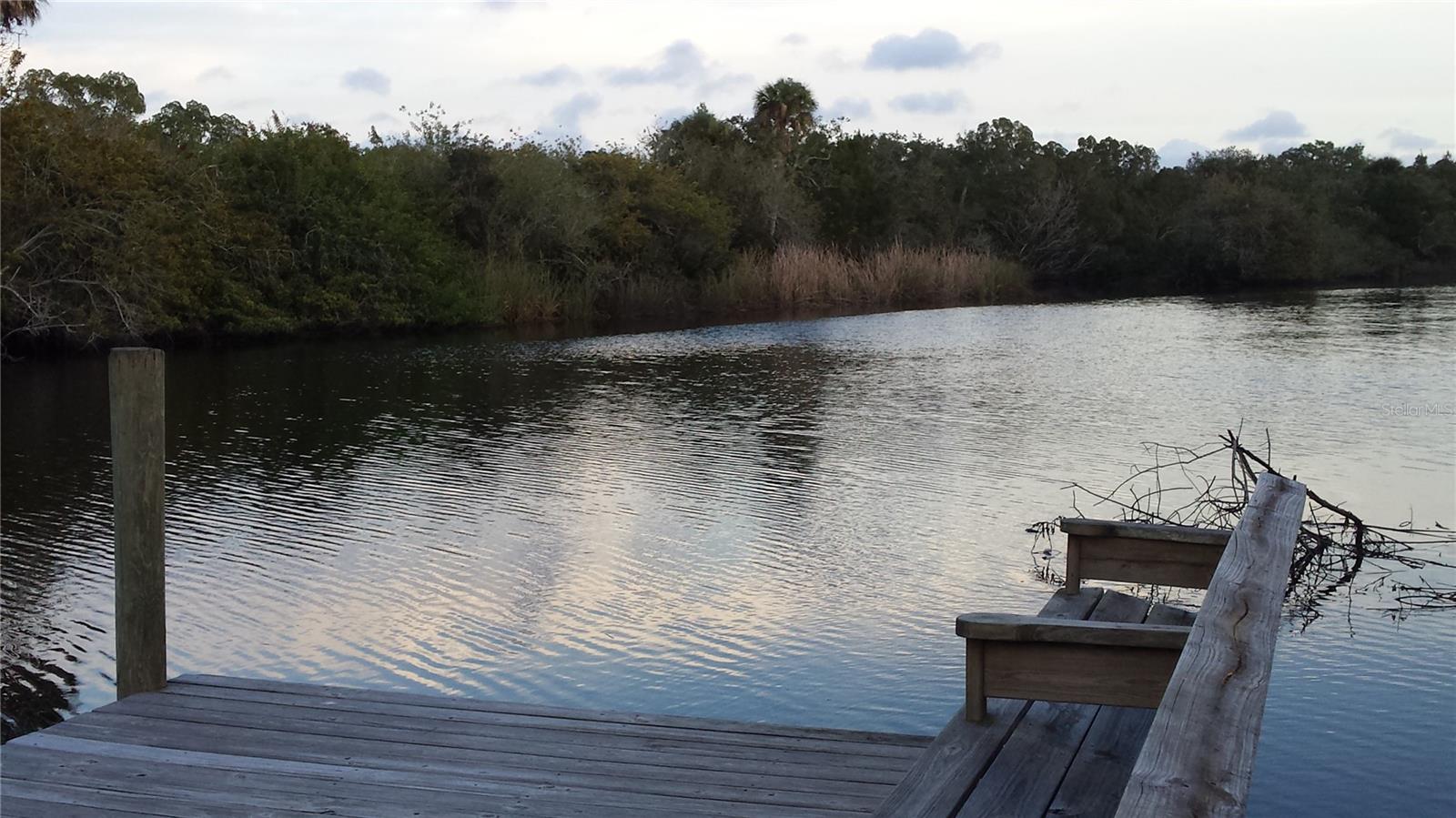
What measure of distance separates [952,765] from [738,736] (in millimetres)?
1357

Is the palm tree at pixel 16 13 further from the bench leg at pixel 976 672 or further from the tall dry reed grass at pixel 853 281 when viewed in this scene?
the bench leg at pixel 976 672

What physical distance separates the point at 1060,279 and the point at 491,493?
1812 inches

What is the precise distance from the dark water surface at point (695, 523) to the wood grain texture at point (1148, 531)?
1182 mm

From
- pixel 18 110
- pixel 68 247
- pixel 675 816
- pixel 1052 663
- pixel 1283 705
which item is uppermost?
pixel 18 110

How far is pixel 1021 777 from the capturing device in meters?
3.17

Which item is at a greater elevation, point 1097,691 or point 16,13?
point 16,13

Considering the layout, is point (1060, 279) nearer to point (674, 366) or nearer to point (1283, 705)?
point (674, 366)

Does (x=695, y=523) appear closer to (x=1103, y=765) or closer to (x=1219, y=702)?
(x=1103, y=765)

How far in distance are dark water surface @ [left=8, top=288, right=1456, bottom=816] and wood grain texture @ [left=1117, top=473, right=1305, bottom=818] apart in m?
3.01

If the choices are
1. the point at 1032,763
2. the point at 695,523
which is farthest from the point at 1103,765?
the point at 695,523

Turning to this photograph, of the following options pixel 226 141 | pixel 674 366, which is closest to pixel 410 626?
pixel 674 366

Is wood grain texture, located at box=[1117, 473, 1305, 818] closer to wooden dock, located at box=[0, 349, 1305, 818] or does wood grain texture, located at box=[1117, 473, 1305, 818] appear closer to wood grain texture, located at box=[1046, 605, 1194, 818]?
wooden dock, located at box=[0, 349, 1305, 818]

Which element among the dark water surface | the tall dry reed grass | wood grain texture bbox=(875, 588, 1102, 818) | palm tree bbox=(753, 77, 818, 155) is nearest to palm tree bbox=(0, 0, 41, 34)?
the dark water surface

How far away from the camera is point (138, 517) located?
4.75 meters
